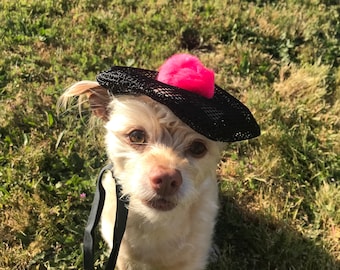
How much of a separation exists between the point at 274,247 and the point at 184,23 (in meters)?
2.79

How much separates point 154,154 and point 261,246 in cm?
141

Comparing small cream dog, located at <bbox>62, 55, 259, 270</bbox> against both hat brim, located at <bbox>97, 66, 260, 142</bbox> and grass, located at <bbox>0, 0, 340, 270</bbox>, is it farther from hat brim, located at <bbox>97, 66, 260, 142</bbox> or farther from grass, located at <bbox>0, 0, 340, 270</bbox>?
grass, located at <bbox>0, 0, 340, 270</bbox>

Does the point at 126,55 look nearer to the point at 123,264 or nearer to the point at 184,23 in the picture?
the point at 184,23

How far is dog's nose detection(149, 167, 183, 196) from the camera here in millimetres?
2156

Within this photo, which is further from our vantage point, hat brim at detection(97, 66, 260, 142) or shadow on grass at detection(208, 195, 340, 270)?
shadow on grass at detection(208, 195, 340, 270)

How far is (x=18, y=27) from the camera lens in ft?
15.7

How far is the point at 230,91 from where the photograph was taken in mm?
4500

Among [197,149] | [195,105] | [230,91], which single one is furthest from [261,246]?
[230,91]

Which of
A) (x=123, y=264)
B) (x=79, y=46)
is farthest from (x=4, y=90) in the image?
(x=123, y=264)

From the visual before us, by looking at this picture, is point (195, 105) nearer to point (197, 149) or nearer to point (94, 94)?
point (197, 149)

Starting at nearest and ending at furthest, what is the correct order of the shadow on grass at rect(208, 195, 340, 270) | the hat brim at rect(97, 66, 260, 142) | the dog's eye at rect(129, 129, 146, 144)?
1. the hat brim at rect(97, 66, 260, 142)
2. the dog's eye at rect(129, 129, 146, 144)
3. the shadow on grass at rect(208, 195, 340, 270)

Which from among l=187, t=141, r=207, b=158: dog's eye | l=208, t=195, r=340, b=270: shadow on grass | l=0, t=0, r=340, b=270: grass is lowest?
l=208, t=195, r=340, b=270: shadow on grass

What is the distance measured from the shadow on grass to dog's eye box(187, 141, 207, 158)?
1.11 meters

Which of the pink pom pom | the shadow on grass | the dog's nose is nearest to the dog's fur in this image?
the dog's nose
